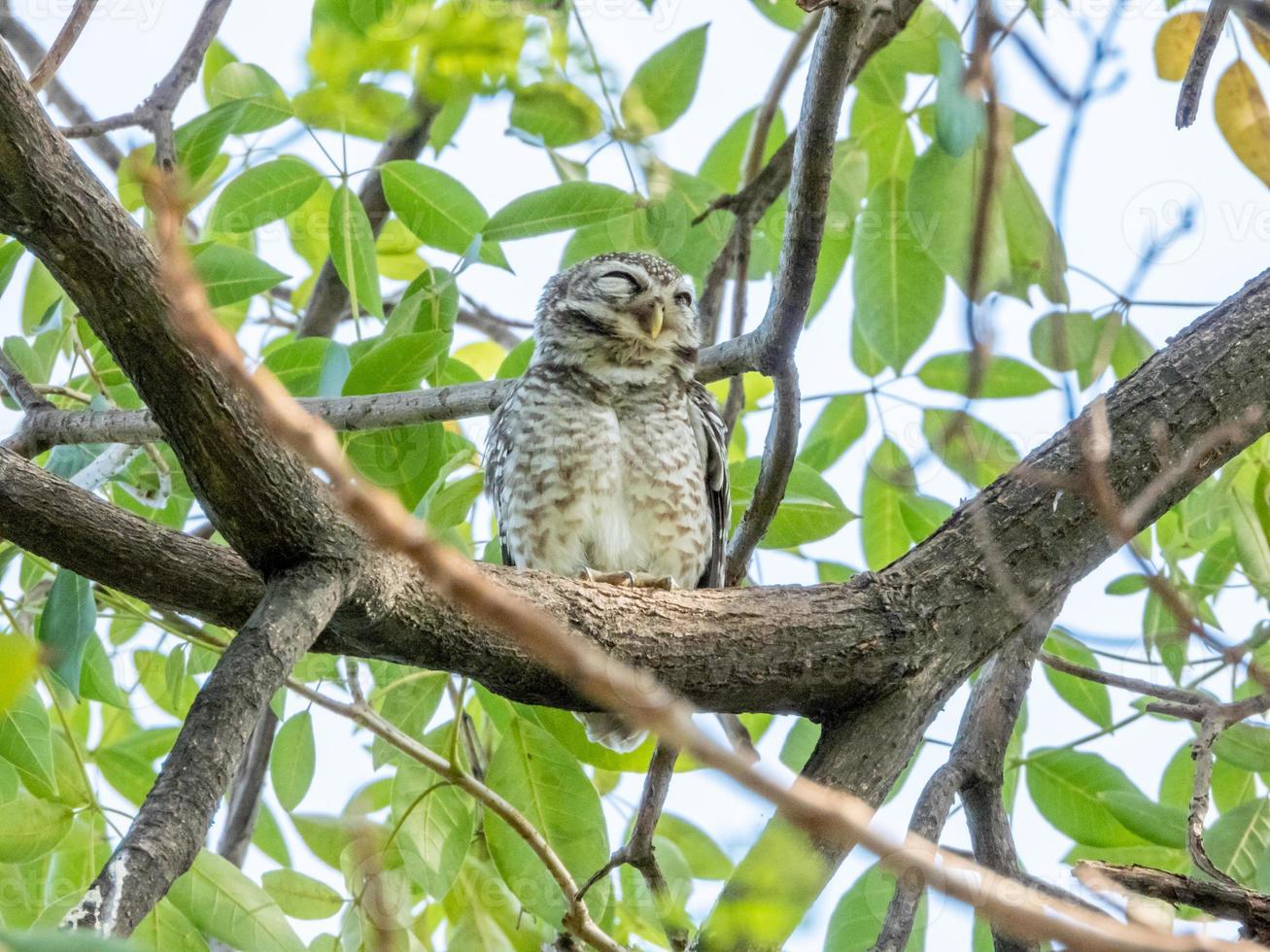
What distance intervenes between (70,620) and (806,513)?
1421 millimetres

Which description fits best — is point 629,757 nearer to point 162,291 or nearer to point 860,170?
point 860,170

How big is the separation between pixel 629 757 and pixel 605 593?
776mm

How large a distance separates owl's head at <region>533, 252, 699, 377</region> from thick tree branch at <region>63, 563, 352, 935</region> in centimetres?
203

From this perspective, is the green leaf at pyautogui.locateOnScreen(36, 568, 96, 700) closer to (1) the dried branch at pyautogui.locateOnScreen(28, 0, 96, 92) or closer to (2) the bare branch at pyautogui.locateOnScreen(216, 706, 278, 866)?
(1) the dried branch at pyautogui.locateOnScreen(28, 0, 96, 92)

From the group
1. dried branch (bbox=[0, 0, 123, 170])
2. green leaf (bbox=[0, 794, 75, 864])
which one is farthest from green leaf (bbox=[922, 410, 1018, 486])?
dried branch (bbox=[0, 0, 123, 170])

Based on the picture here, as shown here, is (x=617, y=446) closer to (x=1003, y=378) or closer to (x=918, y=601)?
(x=1003, y=378)

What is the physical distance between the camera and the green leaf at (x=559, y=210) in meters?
2.77

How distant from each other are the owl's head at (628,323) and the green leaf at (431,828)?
1.38 m

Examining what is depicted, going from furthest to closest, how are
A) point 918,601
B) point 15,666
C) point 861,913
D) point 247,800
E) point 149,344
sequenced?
point 247,800
point 861,913
point 918,601
point 149,344
point 15,666

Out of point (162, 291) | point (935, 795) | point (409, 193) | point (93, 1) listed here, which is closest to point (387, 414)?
point (409, 193)

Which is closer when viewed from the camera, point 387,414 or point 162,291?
point 162,291

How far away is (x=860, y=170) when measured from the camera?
116 inches

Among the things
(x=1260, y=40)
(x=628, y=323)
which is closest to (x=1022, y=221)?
(x=1260, y=40)

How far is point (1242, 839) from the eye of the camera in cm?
254
